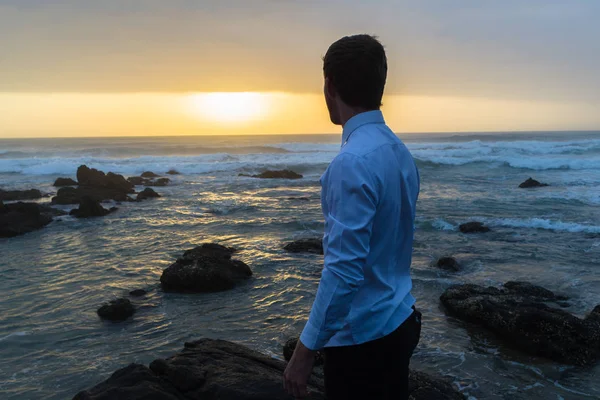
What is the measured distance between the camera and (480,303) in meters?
6.66

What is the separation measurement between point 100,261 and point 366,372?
32.7 ft

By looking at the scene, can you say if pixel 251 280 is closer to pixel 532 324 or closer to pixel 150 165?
pixel 532 324

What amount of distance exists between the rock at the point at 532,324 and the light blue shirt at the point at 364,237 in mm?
4893

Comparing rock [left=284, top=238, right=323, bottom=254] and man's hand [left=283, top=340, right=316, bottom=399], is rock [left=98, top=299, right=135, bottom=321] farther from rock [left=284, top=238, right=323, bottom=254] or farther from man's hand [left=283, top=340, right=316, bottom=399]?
man's hand [left=283, top=340, right=316, bottom=399]

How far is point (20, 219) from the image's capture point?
14.6 meters

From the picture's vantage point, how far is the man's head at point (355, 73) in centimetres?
163

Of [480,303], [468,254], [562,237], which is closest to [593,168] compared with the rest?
[562,237]

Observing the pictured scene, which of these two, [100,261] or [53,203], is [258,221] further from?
[53,203]

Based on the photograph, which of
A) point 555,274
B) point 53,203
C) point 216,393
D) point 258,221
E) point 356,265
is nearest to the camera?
point 356,265

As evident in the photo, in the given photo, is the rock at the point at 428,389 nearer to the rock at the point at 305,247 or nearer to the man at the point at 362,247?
the man at the point at 362,247

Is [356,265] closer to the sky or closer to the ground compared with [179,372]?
closer to the sky

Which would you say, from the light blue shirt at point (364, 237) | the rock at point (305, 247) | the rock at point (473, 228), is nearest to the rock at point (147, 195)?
the rock at point (305, 247)

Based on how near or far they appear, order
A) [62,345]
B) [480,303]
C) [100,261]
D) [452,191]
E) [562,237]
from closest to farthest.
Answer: [62,345] < [480,303] < [100,261] < [562,237] < [452,191]

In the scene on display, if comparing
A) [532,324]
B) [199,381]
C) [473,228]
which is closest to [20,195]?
[473,228]
